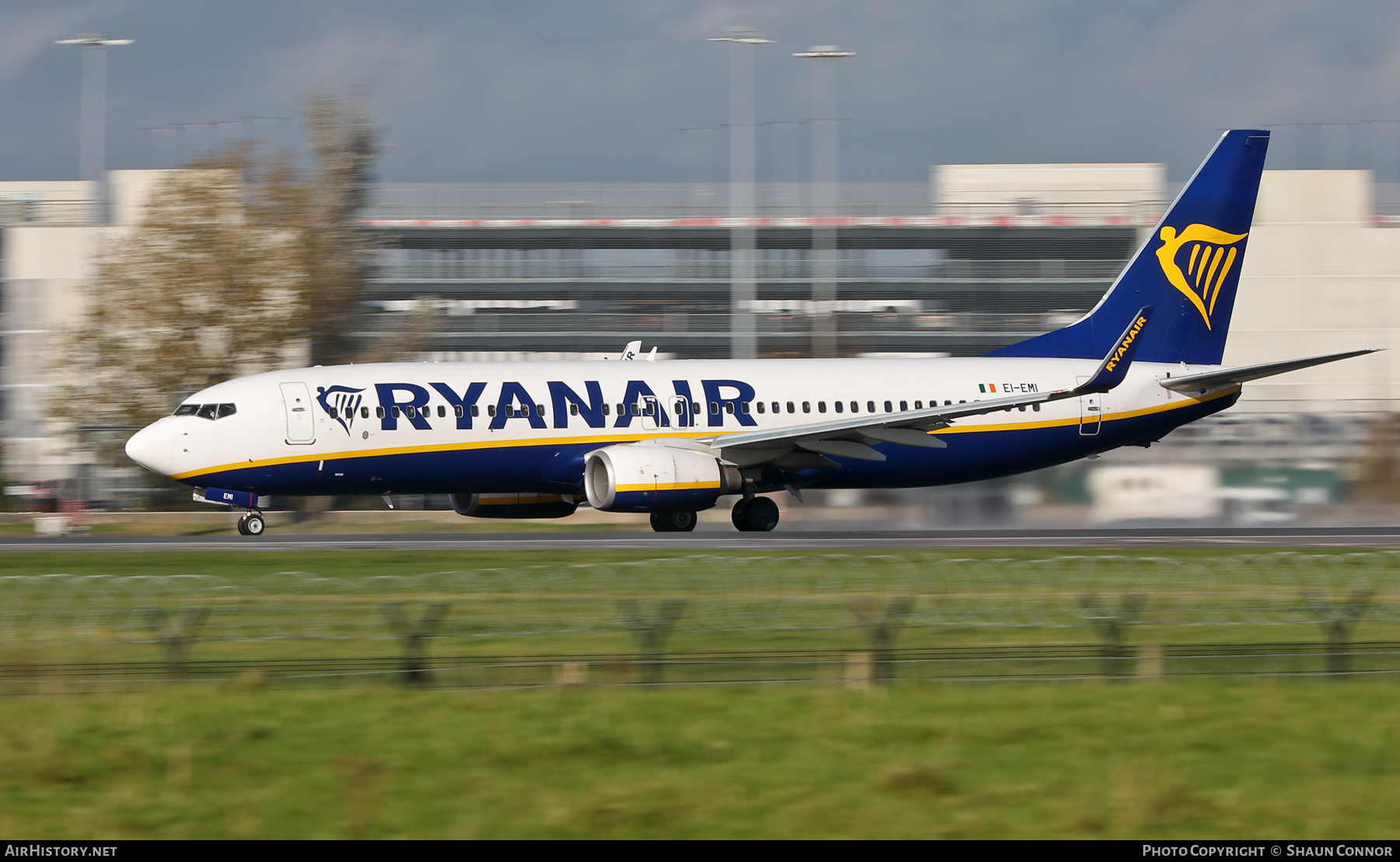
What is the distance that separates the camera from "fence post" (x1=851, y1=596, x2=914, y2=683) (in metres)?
13.9

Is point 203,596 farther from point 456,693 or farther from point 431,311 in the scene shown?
point 431,311

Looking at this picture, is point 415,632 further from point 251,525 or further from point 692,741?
point 251,525

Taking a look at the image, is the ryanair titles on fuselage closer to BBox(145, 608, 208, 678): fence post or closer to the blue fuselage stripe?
the blue fuselage stripe

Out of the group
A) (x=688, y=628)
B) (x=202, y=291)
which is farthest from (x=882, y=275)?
(x=688, y=628)

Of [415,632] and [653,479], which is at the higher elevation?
[415,632]

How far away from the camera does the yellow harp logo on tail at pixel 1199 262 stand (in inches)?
1576

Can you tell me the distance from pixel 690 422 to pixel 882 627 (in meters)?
20.9

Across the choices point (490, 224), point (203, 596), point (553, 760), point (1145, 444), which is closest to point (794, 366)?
point (1145, 444)

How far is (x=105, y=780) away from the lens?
36.0 feet

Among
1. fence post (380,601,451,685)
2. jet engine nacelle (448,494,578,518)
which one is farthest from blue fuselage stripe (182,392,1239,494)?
fence post (380,601,451,685)

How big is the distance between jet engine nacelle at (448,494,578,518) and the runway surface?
6.76 feet

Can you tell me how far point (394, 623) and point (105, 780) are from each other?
4.70 m

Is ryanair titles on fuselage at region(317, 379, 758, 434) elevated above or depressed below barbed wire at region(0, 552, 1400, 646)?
above

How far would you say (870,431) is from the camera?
33.7 metres
